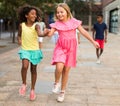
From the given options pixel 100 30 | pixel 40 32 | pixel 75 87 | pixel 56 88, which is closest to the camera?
pixel 40 32

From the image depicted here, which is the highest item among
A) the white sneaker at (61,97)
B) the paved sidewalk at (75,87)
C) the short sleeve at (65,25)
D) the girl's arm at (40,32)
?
the short sleeve at (65,25)

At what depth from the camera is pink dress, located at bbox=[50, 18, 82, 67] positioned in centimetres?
684

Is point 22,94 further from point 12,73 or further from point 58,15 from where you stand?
point 12,73

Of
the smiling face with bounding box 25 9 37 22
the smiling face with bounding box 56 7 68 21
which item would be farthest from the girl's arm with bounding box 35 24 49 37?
the smiling face with bounding box 56 7 68 21

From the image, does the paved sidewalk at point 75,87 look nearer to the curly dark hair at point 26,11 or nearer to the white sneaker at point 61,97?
the white sneaker at point 61,97

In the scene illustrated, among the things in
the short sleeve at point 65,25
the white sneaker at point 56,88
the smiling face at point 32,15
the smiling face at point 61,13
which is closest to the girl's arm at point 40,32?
the smiling face at point 32,15

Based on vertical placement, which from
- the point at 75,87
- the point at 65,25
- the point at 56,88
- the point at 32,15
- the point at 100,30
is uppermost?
the point at 32,15

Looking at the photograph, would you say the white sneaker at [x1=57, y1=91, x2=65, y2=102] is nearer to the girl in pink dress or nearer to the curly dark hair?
the girl in pink dress

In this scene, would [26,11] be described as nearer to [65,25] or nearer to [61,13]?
[61,13]

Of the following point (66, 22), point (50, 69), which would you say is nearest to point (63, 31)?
point (66, 22)

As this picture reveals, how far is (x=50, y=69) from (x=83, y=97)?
4310 millimetres

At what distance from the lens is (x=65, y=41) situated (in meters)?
6.86

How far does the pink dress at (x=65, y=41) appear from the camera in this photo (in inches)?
269

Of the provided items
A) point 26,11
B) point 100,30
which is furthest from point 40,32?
point 100,30
